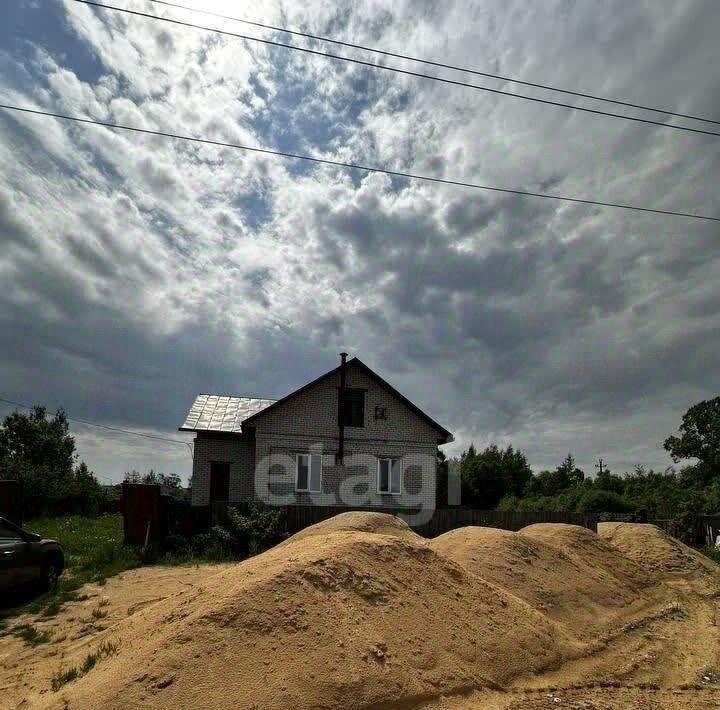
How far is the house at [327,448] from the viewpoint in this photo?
802 inches

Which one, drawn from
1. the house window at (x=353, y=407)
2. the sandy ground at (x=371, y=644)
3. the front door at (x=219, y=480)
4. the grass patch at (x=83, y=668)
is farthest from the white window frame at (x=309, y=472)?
the grass patch at (x=83, y=668)

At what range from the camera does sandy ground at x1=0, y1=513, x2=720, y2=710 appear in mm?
4469

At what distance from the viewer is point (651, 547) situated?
14.3 meters

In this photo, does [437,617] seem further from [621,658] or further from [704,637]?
[704,637]

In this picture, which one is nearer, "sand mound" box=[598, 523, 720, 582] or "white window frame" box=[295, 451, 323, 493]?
"sand mound" box=[598, 523, 720, 582]

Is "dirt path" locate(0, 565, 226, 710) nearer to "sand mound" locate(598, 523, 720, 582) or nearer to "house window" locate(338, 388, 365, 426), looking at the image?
"house window" locate(338, 388, 365, 426)

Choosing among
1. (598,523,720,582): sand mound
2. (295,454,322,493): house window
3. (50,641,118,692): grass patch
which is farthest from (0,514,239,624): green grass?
(598,523,720,582): sand mound

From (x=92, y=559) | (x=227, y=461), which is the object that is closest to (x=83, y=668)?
(x=92, y=559)

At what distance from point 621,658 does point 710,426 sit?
52326 millimetres

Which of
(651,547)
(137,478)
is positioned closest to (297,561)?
(651,547)

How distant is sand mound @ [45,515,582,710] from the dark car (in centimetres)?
331

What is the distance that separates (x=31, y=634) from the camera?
281 inches

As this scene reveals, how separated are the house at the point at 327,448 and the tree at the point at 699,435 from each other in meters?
39.6

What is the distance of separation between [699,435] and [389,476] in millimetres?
42768
